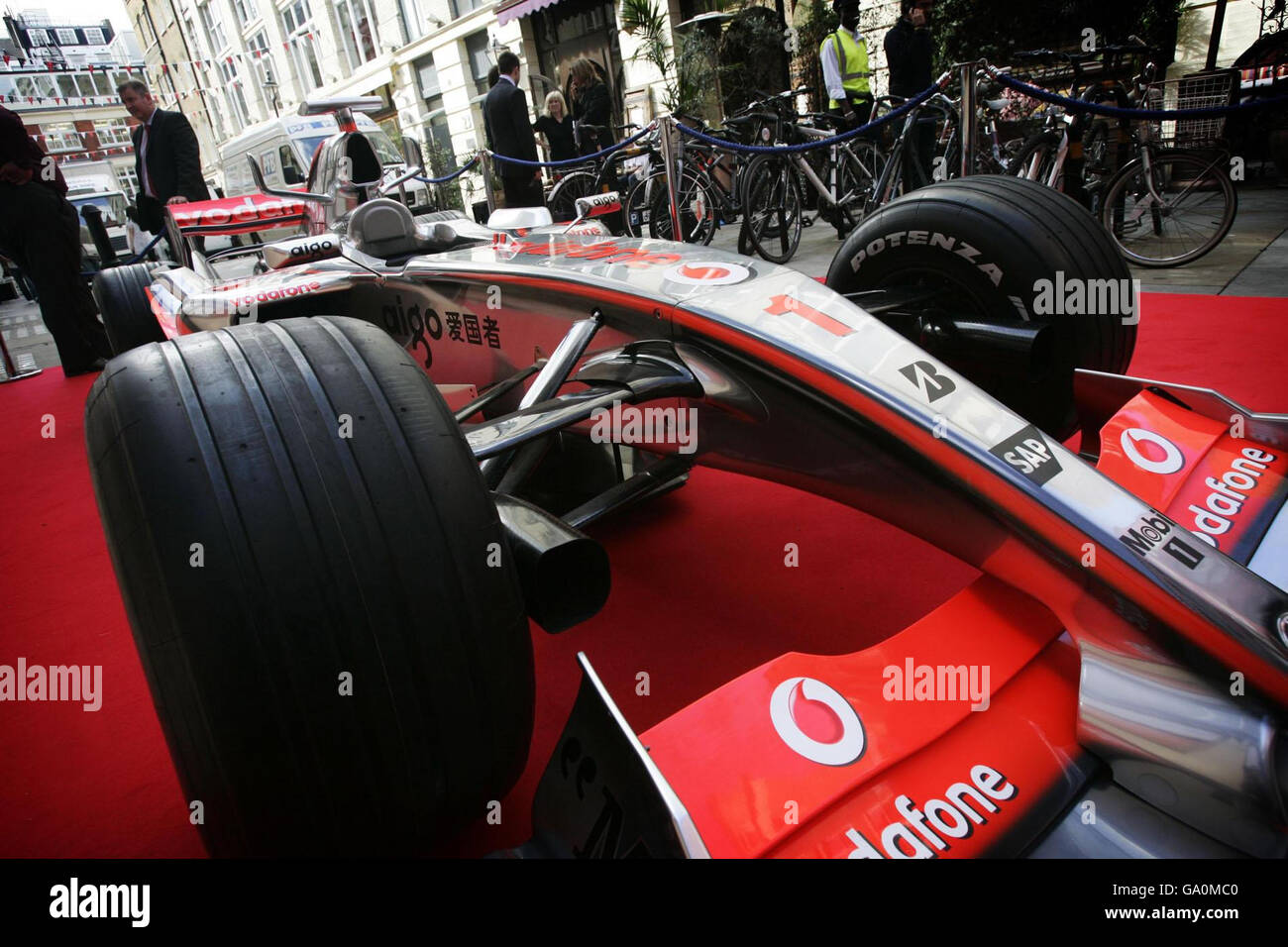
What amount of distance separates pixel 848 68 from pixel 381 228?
502cm

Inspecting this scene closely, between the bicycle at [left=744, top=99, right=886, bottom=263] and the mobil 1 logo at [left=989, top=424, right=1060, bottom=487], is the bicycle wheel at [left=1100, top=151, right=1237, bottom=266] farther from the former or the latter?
the mobil 1 logo at [left=989, top=424, right=1060, bottom=487]

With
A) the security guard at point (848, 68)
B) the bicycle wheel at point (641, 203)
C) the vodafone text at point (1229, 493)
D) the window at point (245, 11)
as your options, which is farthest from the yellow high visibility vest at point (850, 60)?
the window at point (245, 11)

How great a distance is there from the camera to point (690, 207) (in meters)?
6.40

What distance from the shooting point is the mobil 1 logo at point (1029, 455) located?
115cm

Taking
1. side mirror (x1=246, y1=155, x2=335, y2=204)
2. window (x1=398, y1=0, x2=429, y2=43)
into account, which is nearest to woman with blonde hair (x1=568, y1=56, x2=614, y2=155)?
side mirror (x1=246, y1=155, x2=335, y2=204)

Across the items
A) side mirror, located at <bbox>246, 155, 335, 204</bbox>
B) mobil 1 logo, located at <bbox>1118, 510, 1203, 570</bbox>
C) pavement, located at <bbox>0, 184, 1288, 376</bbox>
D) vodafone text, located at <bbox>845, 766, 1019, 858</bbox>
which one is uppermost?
side mirror, located at <bbox>246, 155, 335, 204</bbox>

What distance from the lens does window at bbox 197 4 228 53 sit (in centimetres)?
2623

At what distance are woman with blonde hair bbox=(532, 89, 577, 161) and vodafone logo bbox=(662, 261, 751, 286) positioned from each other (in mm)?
6262

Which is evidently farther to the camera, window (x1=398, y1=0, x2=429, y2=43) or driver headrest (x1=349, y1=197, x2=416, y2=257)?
window (x1=398, y1=0, x2=429, y2=43)

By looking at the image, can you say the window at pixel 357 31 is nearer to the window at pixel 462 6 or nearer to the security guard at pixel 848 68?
the window at pixel 462 6

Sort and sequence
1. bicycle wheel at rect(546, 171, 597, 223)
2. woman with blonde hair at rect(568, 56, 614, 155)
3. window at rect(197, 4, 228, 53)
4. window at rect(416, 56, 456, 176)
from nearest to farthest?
1. bicycle wheel at rect(546, 171, 597, 223)
2. woman with blonde hair at rect(568, 56, 614, 155)
3. window at rect(416, 56, 456, 176)
4. window at rect(197, 4, 228, 53)

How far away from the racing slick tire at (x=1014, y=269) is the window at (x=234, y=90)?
30583 mm
